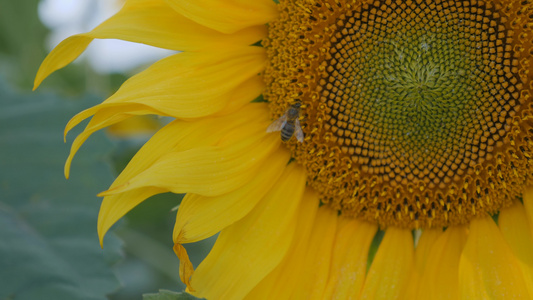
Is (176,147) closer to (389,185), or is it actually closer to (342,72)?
(342,72)

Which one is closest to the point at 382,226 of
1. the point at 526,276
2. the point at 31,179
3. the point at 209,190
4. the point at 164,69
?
the point at 526,276

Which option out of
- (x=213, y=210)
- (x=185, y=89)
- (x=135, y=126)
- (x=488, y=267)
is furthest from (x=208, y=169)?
(x=135, y=126)

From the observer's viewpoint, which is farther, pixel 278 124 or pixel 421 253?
pixel 421 253

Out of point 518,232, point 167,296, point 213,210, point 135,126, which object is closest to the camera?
point 167,296

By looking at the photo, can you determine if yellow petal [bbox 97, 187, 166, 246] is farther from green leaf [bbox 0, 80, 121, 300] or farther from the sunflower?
green leaf [bbox 0, 80, 121, 300]

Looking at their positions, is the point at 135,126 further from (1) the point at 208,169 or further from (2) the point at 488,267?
(2) the point at 488,267

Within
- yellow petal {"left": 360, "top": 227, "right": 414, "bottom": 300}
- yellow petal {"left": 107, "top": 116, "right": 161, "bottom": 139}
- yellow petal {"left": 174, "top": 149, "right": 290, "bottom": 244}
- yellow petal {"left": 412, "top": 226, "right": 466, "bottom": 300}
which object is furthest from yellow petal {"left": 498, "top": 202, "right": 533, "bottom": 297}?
yellow petal {"left": 107, "top": 116, "right": 161, "bottom": 139}
